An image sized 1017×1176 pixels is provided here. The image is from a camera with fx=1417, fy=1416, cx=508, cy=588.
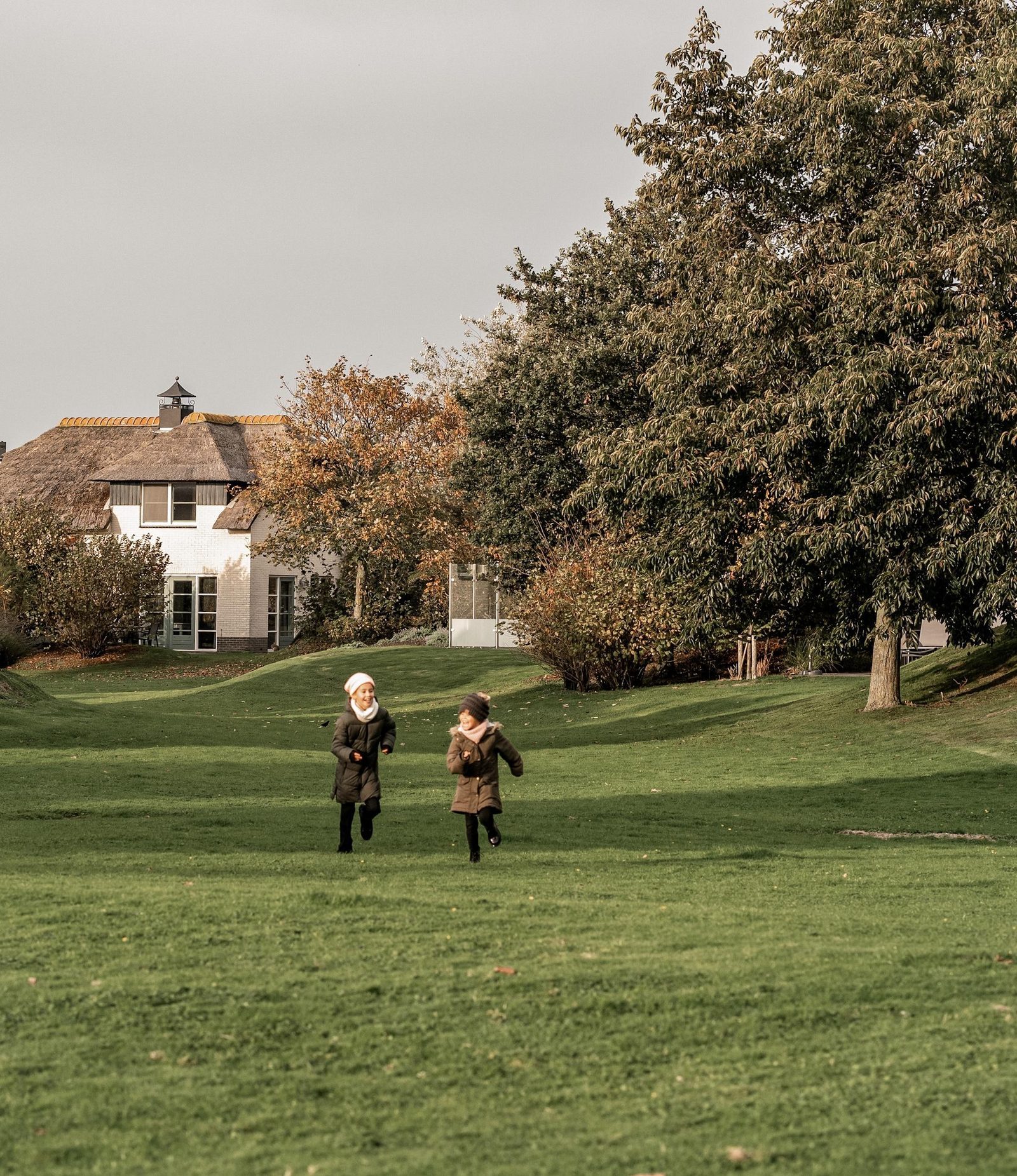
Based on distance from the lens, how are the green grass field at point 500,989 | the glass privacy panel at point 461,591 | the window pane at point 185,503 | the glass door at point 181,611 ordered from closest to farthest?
the green grass field at point 500,989
the glass privacy panel at point 461,591
the glass door at point 181,611
the window pane at point 185,503

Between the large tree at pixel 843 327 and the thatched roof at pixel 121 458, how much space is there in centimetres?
3008

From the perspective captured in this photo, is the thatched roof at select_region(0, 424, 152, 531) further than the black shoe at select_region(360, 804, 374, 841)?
Yes

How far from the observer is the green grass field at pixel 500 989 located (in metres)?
5.10

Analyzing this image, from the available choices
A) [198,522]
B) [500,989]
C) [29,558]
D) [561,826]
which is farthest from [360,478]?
[500,989]

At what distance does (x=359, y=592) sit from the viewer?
5206cm

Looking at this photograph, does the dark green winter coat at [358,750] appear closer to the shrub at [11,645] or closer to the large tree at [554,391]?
the large tree at [554,391]

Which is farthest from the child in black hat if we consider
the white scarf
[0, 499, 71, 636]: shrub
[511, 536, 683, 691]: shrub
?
[0, 499, 71, 636]: shrub

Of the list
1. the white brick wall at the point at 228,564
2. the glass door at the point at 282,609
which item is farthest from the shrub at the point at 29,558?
the glass door at the point at 282,609

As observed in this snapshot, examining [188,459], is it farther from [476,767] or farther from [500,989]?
[500,989]

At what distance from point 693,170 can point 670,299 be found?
3.64 metres

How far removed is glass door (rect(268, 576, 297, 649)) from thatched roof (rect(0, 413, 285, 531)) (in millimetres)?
2918

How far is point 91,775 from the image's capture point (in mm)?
17531

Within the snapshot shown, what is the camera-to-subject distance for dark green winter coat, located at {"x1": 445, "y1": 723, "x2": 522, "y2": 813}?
11367 mm

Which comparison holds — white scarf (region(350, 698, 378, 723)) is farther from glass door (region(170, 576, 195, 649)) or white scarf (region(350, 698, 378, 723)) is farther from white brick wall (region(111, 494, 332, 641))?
glass door (region(170, 576, 195, 649))
